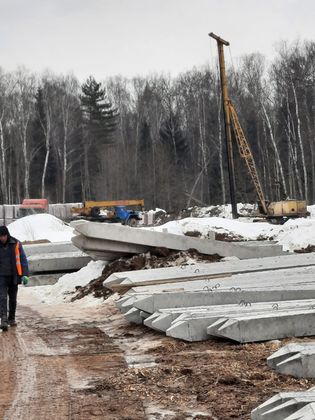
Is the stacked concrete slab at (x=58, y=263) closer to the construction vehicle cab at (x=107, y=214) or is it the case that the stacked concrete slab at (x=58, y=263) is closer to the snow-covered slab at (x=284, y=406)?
the snow-covered slab at (x=284, y=406)

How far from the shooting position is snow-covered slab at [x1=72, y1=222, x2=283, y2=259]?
41.3 ft

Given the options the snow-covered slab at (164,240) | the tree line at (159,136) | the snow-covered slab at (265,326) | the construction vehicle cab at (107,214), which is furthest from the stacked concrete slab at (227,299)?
the tree line at (159,136)

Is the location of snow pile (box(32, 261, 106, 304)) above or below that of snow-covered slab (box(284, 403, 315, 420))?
below

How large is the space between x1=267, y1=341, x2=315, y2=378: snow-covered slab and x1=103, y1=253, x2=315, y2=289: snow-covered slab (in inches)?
175

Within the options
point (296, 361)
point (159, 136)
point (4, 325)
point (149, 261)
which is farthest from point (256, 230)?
point (159, 136)

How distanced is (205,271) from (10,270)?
315 cm

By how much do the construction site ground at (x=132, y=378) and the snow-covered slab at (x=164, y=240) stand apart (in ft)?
13.6

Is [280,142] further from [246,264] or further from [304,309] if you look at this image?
[304,309]

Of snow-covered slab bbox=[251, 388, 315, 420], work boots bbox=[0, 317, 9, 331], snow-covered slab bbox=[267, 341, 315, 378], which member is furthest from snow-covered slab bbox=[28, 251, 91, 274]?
snow-covered slab bbox=[251, 388, 315, 420]

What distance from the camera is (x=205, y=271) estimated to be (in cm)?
1073

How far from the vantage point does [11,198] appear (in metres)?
54.8

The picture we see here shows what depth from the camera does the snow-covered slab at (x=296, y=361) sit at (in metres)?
5.05

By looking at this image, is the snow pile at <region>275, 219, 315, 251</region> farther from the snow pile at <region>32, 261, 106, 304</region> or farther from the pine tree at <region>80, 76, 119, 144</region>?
the pine tree at <region>80, 76, 119, 144</region>

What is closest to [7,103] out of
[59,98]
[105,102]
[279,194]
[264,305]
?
[59,98]
